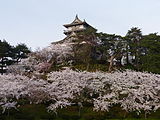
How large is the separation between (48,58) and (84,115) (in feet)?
68.7

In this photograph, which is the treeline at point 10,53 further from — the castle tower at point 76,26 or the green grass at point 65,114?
the green grass at point 65,114

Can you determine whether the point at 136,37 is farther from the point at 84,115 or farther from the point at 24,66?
the point at 84,115

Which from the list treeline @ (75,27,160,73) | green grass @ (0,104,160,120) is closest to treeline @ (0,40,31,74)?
treeline @ (75,27,160,73)

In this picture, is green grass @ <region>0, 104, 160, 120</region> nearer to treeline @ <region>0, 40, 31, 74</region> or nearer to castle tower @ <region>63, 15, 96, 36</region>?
treeline @ <region>0, 40, 31, 74</region>

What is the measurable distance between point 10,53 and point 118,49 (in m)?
14.9

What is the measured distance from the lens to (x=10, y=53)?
42.0 m

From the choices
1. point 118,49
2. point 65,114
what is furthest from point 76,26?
point 65,114

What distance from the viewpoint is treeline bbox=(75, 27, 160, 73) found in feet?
125

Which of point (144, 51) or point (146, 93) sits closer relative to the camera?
point (146, 93)

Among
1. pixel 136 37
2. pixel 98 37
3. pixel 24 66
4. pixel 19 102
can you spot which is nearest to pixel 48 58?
pixel 24 66

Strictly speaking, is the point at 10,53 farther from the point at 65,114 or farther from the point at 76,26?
the point at 65,114

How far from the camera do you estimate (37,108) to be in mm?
24344

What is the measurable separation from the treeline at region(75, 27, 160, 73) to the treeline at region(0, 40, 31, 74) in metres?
8.51

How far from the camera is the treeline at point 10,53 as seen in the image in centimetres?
4028
